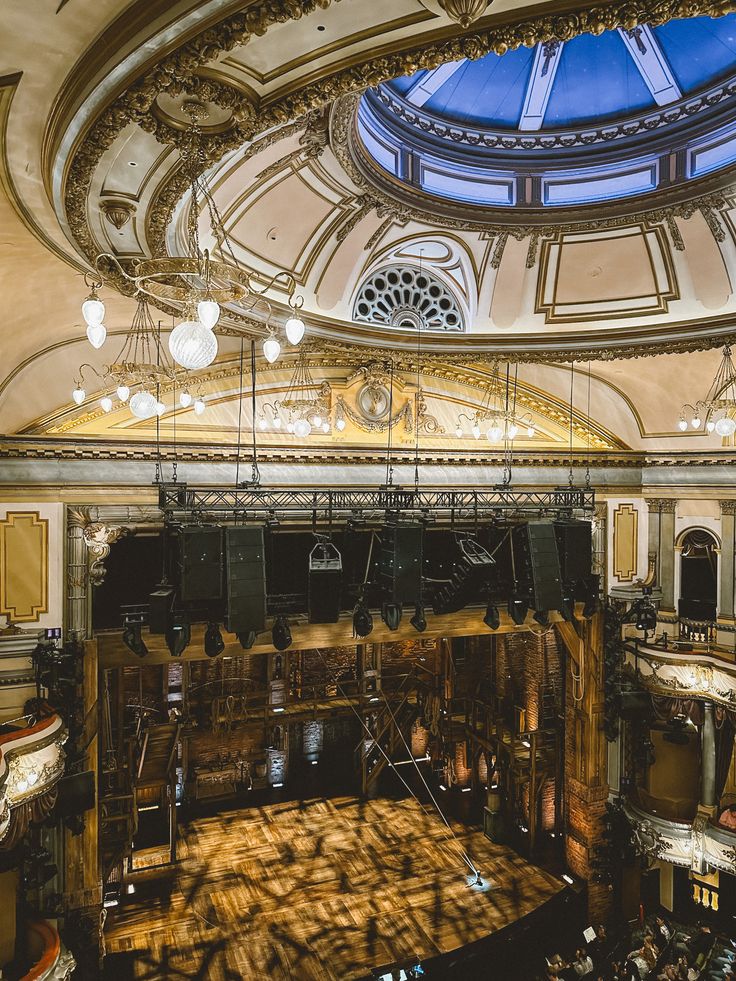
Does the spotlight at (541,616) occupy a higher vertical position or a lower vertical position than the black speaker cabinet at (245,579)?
lower

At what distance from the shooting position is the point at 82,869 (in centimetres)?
859

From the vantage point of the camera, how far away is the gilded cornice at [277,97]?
8.59 feet

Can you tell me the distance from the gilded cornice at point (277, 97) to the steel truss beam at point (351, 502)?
5.08 m

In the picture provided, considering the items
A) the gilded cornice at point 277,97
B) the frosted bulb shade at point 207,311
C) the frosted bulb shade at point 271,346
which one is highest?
the gilded cornice at point 277,97

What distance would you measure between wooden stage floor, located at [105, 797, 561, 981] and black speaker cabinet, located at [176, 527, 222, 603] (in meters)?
5.45

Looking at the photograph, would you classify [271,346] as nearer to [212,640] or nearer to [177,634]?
[177,634]

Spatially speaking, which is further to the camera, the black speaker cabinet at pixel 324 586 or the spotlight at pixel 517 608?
the spotlight at pixel 517 608

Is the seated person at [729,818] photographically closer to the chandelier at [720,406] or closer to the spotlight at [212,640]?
the chandelier at [720,406]

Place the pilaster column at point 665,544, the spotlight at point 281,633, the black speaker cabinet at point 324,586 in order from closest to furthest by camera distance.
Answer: the black speaker cabinet at point 324,586 → the spotlight at point 281,633 → the pilaster column at point 665,544

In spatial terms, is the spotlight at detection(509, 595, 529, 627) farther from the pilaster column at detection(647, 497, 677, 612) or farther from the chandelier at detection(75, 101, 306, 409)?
the chandelier at detection(75, 101, 306, 409)

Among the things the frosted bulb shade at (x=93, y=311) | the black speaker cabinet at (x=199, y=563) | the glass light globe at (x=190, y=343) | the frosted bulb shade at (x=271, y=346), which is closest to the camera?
the glass light globe at (x=190, y=343)

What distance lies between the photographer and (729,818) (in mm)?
10492

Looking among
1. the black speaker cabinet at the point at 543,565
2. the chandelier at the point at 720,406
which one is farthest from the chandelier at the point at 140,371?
the chandelier at the point at 720,406

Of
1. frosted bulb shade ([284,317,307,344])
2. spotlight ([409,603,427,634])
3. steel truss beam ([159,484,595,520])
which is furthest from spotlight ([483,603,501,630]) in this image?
frosted bulb shade ([284,317,307,344])
